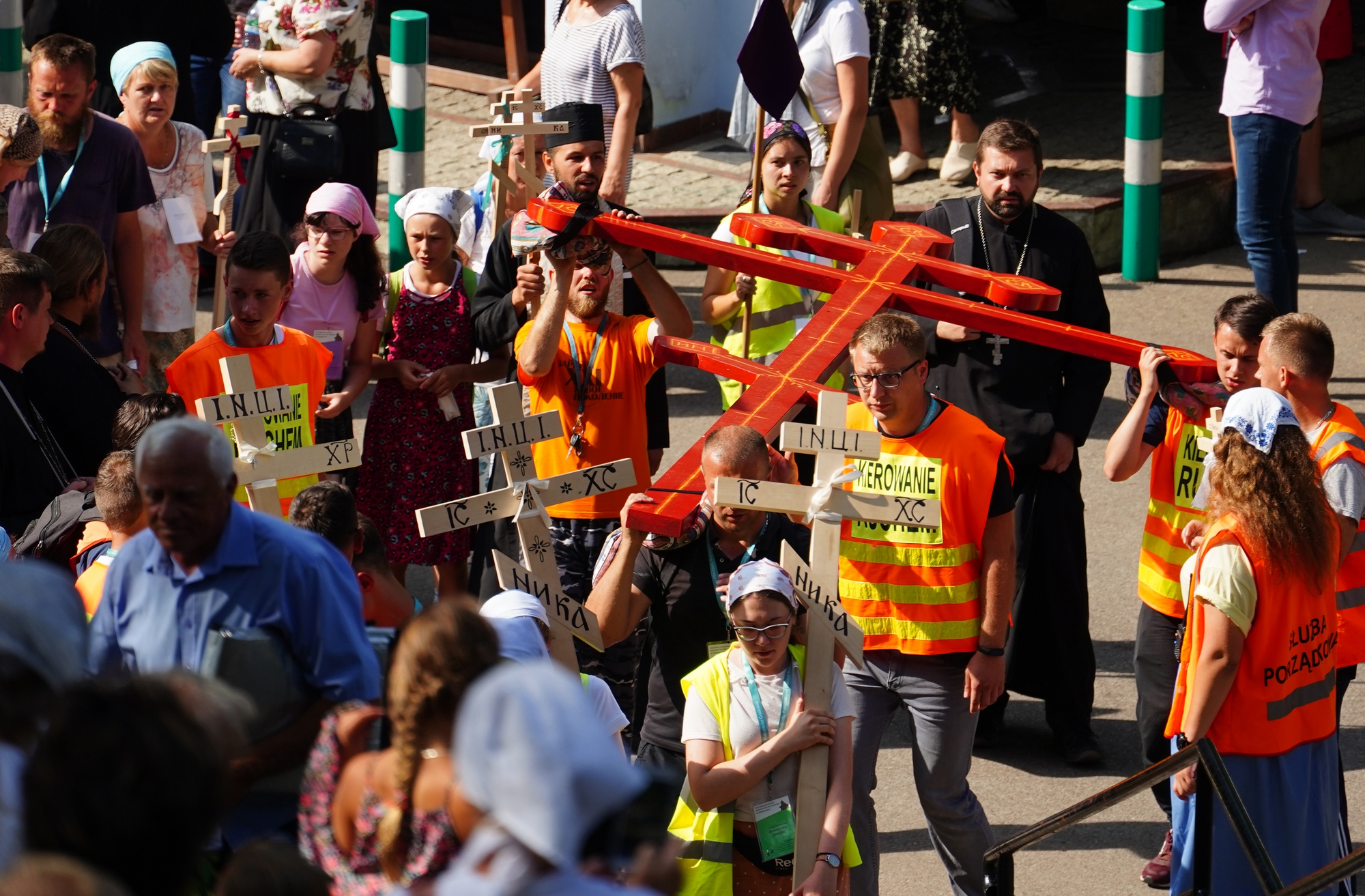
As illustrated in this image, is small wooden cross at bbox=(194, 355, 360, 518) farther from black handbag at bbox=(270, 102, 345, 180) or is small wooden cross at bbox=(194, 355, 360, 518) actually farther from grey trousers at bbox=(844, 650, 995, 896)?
black handbag at bbox=(270, 102, 345, 180)

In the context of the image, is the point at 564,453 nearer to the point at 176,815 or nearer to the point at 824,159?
the point at 824,159

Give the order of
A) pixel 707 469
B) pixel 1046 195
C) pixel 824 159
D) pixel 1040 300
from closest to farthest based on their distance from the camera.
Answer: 1. pixel 707 469
2. pixel 1040 300
3. pixel 824 159
4. pixel 1046 195

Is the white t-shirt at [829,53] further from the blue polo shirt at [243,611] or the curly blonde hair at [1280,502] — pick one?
the blue polo shirt at [243,611]

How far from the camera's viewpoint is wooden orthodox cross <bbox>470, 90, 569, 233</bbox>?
6.20 m

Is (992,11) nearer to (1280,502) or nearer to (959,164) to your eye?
(959,164)

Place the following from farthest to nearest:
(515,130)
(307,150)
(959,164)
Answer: (959,164) → (307,150) → (515,130)

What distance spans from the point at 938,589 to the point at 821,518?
65cm

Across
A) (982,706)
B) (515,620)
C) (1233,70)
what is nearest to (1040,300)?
(982,706)

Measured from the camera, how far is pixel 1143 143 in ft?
32.3

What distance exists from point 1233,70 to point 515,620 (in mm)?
5717

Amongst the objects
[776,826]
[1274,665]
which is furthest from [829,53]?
[776,826]

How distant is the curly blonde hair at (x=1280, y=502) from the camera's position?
14.6ft

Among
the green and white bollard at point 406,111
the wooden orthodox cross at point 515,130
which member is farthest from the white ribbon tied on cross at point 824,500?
the green and white bollard at point 406,111

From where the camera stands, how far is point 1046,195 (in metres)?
10.5
